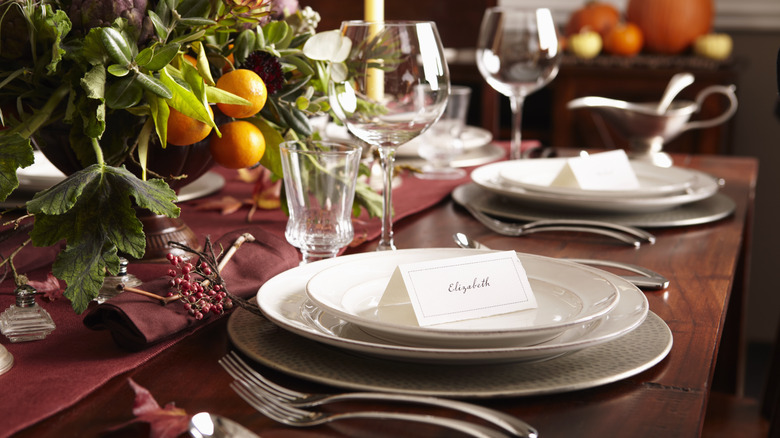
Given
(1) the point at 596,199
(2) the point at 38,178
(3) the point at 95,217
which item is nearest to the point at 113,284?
(3) the point at 95,217

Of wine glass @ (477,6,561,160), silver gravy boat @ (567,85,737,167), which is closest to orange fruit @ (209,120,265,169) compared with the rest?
wine glass @ (477,6,561,160)

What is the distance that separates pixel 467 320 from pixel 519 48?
886mm

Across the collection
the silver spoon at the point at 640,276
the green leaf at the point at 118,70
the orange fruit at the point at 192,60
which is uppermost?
the green leaf at the point at 118,70

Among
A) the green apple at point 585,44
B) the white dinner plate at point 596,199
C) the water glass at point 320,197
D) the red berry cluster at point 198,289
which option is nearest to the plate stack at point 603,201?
the white dinner plate at point 596,199

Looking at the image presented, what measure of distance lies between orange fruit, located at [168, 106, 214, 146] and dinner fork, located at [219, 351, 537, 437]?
268 mm

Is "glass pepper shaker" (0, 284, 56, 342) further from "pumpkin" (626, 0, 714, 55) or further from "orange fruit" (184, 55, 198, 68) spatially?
"pumpkin" (626, 0, 714, 55)

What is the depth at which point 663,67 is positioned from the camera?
2506 millimetres

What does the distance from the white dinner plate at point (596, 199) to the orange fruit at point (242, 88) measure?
426 millimetres

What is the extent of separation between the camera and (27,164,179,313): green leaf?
637 mm

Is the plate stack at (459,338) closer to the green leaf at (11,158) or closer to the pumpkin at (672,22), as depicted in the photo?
the green leaf at (11,158)

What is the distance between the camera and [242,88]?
783 mm

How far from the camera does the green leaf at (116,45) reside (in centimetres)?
68

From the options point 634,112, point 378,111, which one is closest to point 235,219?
point 378,111

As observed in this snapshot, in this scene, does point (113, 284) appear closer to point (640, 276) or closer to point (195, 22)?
point (195, 22)
